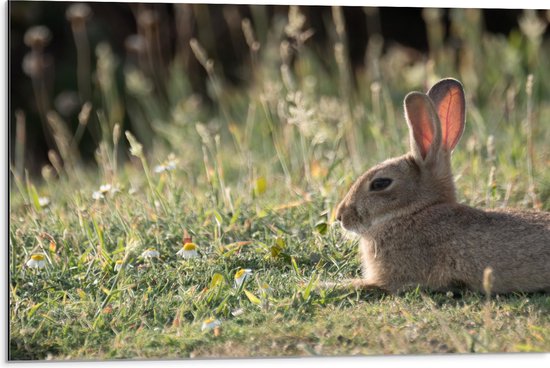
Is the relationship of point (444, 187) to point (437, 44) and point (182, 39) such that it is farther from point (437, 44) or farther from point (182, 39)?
point (182, 39)

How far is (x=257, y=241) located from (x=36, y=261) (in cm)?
117

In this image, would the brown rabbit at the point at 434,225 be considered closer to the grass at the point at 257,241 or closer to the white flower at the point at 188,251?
the grass at the point at 257,241

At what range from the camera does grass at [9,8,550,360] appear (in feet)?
14.4

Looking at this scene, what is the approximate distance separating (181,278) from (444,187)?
1433 mm

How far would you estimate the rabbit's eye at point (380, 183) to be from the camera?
16.0 feet

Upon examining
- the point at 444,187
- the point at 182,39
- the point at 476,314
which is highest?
the point at 182,39

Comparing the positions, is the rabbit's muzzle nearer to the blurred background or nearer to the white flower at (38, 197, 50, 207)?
the white flower at (38, 197, 50, 207)

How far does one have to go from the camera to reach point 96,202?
221 inches

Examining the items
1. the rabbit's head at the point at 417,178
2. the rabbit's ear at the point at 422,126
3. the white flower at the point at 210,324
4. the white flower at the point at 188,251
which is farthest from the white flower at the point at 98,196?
the rabbit's ear at the point at 422,126

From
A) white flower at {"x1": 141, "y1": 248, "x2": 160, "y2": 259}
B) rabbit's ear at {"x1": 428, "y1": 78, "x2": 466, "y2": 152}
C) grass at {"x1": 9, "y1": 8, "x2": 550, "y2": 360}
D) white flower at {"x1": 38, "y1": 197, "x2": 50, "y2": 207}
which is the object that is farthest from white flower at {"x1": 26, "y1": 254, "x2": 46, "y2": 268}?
rabbit's ear at {"x1": 428, "y1": 78, "x2": 466, "y2": 152}

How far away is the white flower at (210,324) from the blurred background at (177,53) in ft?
11.3

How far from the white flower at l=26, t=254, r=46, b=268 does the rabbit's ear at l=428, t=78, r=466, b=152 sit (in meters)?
2.16

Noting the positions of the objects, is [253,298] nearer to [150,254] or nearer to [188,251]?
[188,251]

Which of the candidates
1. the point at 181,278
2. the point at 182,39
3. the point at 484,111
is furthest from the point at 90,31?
the point at 181,278
